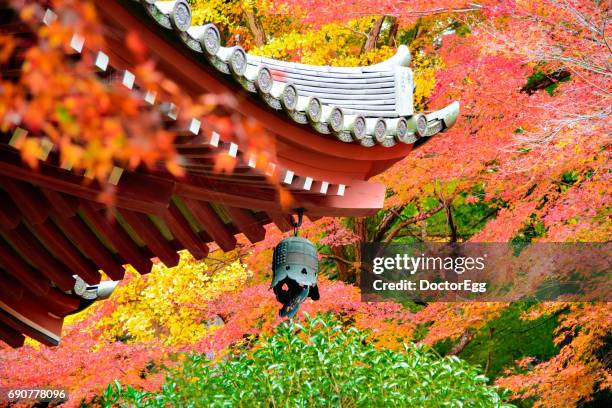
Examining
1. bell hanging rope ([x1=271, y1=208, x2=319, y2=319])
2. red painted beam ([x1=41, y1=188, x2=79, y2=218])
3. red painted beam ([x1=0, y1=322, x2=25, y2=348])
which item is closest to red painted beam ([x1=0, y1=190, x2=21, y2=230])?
red painted beam ([x1=41, y1=188, x2=79, y2=218])

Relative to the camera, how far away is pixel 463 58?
11.0 metres

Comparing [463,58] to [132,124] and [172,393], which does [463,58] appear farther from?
[132,124]

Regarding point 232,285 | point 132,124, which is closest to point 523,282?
point 232,285

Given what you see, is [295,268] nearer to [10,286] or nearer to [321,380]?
[321,380]

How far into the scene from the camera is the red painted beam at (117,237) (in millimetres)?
4355

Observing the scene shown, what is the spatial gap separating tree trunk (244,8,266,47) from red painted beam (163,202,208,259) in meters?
9.50

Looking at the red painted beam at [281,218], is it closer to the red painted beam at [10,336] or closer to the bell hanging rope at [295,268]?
the bell hanging rope at [295,268]

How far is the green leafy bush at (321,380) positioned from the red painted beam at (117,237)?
0.74 meters

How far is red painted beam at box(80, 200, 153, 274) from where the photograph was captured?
436cm

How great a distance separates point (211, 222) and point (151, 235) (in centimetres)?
36

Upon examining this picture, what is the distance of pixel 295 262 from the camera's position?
4.46 meters

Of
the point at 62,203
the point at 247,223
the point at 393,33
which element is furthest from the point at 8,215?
the point at 393,33

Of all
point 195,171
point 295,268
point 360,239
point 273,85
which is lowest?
point 295,268

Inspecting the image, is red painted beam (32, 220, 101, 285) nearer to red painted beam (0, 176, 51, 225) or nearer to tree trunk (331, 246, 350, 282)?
red painted beam (0, 176, 51, 225)
